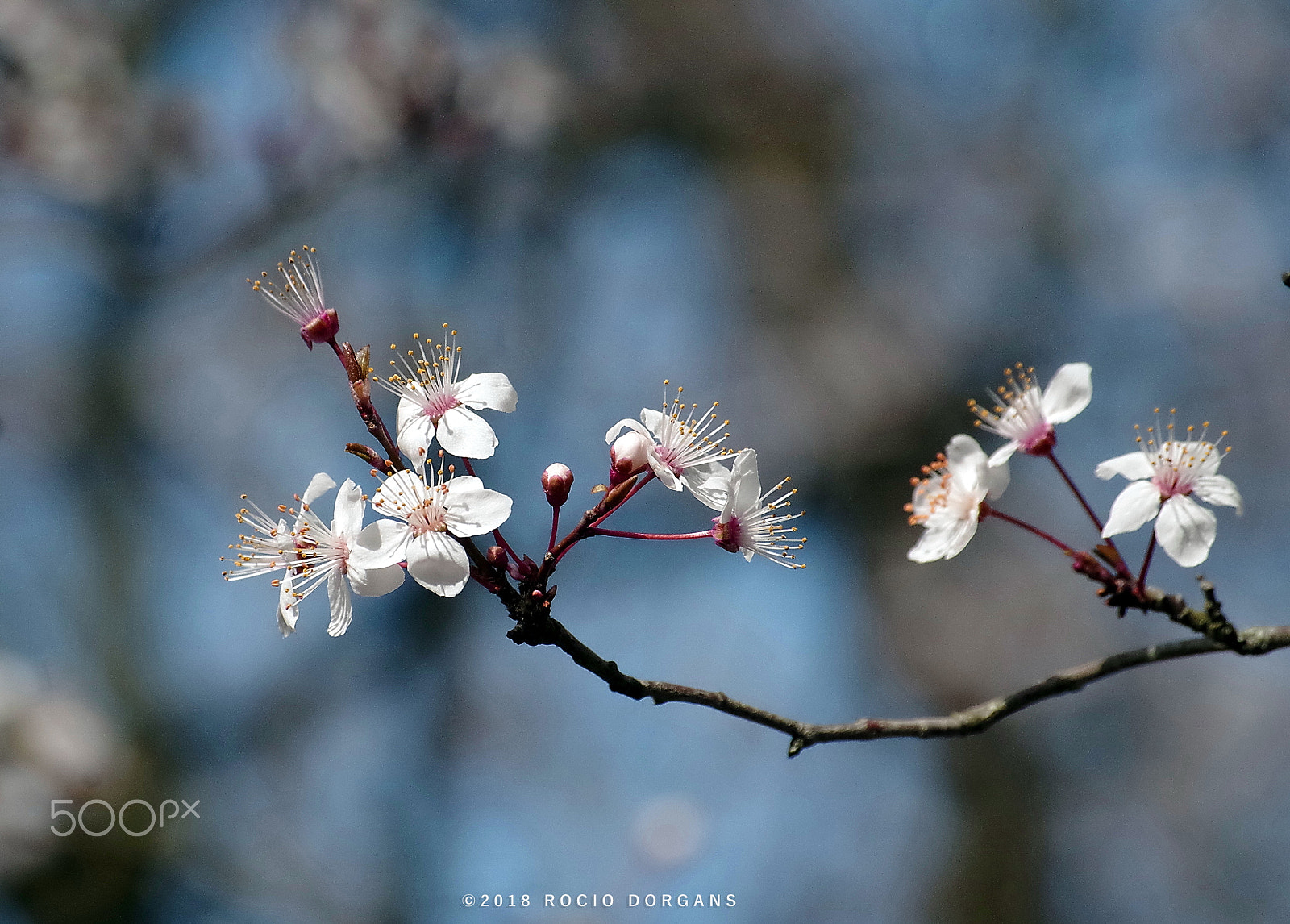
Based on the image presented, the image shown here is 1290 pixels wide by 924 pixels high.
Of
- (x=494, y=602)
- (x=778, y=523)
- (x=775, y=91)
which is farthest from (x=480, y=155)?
(x=778, y=523)

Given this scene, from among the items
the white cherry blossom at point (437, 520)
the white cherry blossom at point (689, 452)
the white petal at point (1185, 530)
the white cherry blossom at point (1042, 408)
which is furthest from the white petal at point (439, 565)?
the white petal at point (1185, 530)

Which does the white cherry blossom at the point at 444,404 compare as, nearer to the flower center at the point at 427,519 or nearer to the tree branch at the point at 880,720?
the flower center at the point at 427,519

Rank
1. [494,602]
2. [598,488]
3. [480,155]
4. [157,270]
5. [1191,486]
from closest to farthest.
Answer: [598,488] → [1191,486] → [157,270] → [494,602] → [480,155]

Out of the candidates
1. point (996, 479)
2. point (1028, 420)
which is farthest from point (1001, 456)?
point (1028, 420)

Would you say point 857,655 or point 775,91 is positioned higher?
point 775,91

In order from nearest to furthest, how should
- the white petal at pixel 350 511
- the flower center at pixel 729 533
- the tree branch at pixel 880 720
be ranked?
the tree branch at pixel 880 720 < the white petal at pixel 350 511 < the flower center at pixel 729 533

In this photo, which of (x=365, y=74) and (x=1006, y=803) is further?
(x=365, y=74)

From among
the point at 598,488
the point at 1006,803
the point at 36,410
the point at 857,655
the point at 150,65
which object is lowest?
the point at 598,488

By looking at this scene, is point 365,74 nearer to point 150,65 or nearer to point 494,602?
point 150,65

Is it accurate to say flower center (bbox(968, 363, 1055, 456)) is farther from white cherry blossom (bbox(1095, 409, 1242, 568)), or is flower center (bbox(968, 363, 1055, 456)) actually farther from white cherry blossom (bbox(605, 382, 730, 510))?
white cherry blossom (bbox(605, 382, 730, 510))
